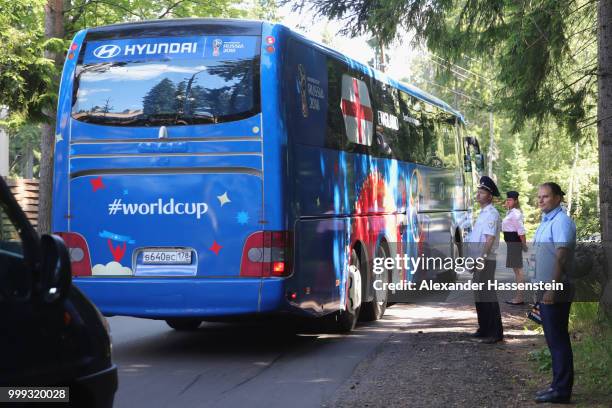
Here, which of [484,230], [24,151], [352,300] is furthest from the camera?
[24,151]

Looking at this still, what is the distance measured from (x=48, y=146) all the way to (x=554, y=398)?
1670 centimetres

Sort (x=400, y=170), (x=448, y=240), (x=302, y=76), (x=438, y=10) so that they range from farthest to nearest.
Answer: (x=448, y=240) < (x=400, y=170) < (x=438, y=10) < (x=302, y=76)

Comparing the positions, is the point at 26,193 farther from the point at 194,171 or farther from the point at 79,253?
the point at 194,171

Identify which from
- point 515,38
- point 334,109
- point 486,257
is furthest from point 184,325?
point 515,38

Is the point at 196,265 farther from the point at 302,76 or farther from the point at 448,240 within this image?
the point at 448,240

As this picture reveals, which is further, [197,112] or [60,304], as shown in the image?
[197,112]

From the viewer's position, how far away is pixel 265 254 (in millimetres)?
10172

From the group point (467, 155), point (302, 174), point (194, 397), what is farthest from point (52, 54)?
point (194, 397)

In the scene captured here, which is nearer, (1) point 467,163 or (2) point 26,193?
(1) point 467,163

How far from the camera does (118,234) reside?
1048cm

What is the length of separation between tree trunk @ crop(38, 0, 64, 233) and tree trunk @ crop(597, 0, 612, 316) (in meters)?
13.8

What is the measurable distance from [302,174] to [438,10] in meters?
4.06

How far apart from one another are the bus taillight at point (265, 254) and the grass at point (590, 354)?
2759 millimetres

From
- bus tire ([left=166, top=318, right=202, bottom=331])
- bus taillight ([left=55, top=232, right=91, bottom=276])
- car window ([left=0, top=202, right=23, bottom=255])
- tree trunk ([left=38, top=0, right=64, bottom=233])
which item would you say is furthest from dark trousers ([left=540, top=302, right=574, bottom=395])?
tree trunk ([left=38, top=0, right=64, bottom=233])
